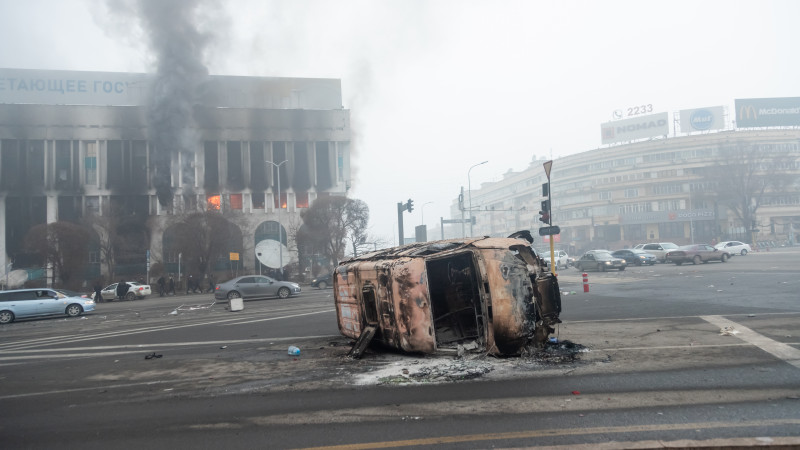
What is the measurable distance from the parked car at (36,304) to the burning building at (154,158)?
21.6m

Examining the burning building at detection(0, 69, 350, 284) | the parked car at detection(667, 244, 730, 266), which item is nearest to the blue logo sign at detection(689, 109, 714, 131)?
the parked car at detection(667, 244, 730, 266)

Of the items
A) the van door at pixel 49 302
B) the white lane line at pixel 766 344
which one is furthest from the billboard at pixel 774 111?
the van door at pixel 49 302

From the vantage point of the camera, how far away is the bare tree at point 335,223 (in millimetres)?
45125

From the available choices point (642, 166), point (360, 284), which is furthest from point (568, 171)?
point (360, 284)

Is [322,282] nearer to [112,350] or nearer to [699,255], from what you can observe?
[112,350]

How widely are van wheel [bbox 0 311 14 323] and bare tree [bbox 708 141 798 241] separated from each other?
6989 centimetres

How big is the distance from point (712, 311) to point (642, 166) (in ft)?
239

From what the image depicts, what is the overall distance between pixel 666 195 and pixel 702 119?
1269cm

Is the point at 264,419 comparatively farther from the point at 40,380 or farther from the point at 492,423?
the point at 40,380

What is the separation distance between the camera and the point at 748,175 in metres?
61.1

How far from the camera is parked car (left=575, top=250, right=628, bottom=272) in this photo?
31.0 m

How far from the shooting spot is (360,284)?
8859 mm

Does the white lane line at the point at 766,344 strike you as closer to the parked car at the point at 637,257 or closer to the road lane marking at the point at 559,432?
the road lane marking at the point at 559,432

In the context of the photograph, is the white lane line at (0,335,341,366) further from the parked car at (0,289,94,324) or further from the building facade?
the building facade
